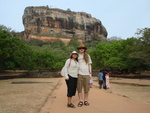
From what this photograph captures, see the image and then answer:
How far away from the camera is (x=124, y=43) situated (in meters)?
31.0

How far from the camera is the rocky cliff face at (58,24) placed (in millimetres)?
86875

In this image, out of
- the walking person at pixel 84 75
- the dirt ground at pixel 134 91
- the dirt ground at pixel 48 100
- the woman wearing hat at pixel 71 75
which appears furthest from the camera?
the dirt ground at pixel 134 91

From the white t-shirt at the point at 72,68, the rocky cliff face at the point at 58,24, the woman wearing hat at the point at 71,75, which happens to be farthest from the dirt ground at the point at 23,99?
the rocky cliff face at the point at 58,24

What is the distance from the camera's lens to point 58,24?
297ft

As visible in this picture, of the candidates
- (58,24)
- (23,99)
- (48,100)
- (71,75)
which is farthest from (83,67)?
(58,24)

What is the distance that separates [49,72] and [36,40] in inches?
1702

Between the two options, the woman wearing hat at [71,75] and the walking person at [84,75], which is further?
the walking person at [84,75]

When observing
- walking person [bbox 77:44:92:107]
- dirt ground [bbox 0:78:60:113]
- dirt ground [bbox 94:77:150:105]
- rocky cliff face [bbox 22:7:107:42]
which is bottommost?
dirt ground [bbox 94:77:150:105]

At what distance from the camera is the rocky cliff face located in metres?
86.9

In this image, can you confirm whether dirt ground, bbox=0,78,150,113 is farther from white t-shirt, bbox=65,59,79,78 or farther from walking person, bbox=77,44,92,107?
white t-shirt, bbox=65,59,79,78

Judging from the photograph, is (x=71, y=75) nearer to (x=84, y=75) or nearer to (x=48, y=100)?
(x=84, y=75)

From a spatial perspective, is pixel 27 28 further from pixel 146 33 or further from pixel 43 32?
pixel 146 33

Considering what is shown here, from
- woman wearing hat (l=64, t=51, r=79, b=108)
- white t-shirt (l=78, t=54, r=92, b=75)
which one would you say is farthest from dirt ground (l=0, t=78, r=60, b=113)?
white t-shirt (l=78, t=54, r=92, b=75)

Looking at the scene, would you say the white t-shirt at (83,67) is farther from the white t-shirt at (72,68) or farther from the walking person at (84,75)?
the white t-shirt at (72,68)
